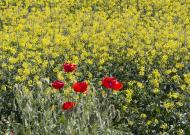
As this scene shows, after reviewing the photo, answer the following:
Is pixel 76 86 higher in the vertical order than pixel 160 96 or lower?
higher

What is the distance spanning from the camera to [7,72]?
513cm

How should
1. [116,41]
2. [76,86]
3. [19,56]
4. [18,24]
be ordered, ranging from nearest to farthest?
1. [76,86]
2. [19,56]
3. [116,41]
4. [18,24]

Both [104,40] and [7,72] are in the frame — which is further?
[104,40]

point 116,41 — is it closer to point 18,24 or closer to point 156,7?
point 18,24

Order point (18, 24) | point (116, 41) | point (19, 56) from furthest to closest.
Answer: point (18, 24) < point (116, 41) < point (19, 56)

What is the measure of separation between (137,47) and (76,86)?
2.14 m

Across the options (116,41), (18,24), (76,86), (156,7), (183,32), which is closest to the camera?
(76,86)

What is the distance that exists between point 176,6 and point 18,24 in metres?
2.58

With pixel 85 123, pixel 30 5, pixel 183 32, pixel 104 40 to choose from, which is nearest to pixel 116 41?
pixel 104 40

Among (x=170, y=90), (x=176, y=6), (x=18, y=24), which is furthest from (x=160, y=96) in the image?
(x=176, y=6)

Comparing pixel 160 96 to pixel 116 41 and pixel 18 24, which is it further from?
pixel 18 24

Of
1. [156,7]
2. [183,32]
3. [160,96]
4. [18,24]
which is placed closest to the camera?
[160,96]

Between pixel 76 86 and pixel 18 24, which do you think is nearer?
pixel 76 86

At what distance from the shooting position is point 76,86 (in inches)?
140
